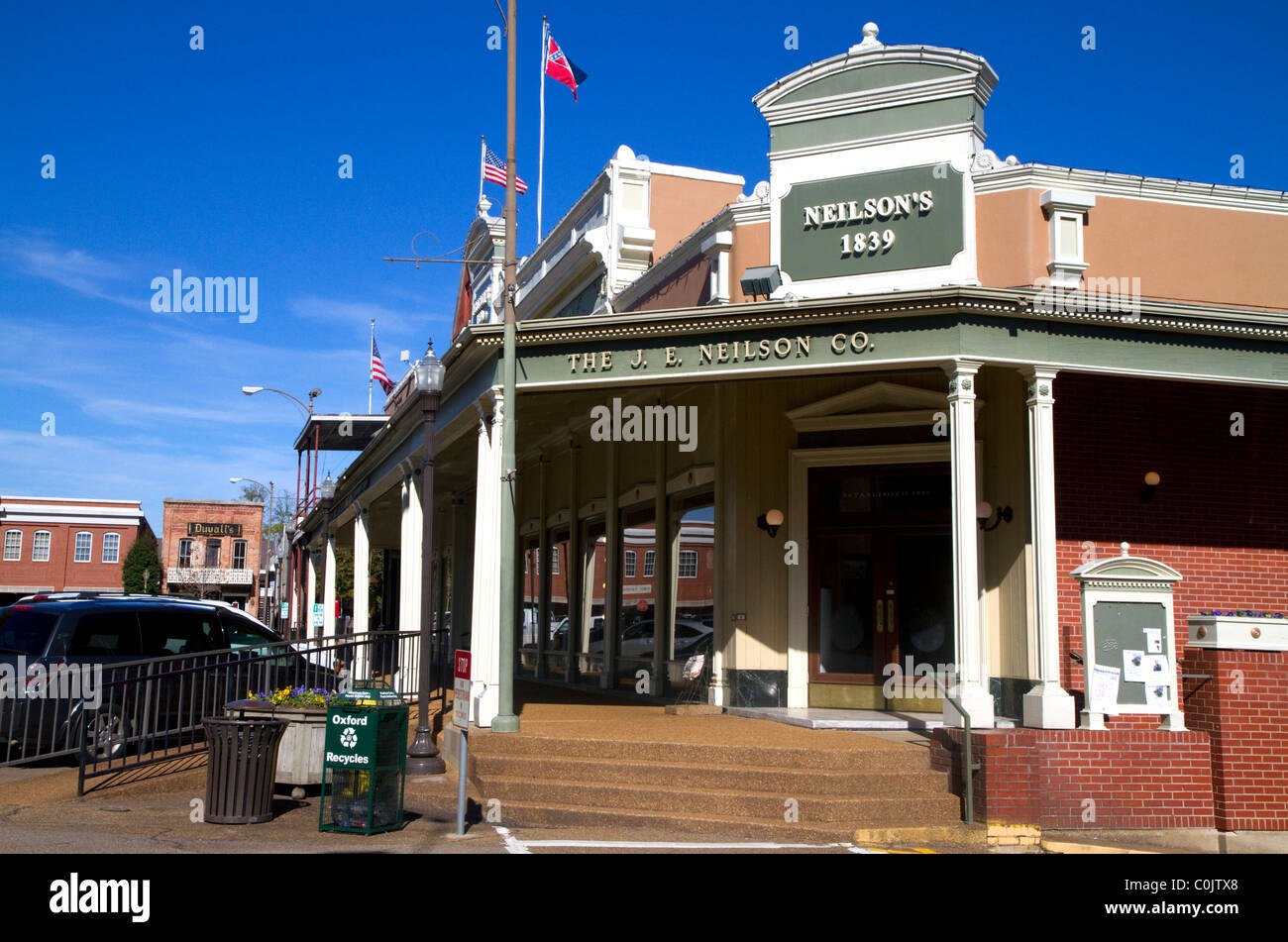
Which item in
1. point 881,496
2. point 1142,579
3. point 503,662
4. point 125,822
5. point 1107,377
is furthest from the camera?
point 881,496

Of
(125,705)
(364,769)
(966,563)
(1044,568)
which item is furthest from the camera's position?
(125,705)

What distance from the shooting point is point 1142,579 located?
10.8m

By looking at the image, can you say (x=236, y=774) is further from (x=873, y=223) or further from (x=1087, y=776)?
(x=873, y=223)

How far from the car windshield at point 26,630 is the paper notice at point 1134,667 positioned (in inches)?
455

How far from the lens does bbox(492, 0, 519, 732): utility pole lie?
1189cm

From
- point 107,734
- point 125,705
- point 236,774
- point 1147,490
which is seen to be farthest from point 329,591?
point 1147,490

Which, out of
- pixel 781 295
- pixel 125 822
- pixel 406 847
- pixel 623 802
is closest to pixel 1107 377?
pixel 781 295

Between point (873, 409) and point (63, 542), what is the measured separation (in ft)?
217

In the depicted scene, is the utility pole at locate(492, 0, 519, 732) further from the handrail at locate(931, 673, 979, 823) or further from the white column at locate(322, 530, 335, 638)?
the white column at locate(322, 530, 335, 638)

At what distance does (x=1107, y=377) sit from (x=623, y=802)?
287 inches

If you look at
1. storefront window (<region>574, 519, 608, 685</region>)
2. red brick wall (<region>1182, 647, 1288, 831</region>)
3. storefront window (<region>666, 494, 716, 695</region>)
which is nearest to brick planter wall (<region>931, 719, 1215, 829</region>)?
red brick wall (<region>1182, 647, 1288, 831</region>)

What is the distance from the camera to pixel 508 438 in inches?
485

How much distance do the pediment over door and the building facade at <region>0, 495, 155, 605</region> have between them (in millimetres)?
63043

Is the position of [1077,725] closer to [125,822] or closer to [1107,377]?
[1107,377]
